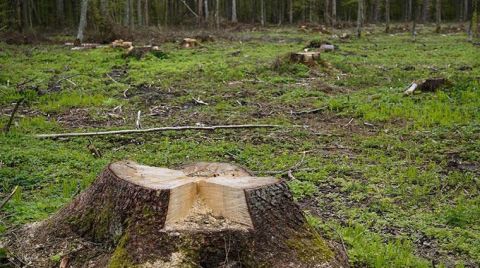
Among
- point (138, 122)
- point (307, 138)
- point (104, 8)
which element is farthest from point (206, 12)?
point (307, 138)

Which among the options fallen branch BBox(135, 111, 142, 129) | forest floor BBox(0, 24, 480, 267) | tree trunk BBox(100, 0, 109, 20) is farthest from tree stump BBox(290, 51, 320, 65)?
tree trunk BBox(100, 0, 109, 20)

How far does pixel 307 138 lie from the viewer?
899 centimetres

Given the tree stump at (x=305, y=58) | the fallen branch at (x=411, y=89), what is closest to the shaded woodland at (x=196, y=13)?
the tree stump at (x=305, y=58)

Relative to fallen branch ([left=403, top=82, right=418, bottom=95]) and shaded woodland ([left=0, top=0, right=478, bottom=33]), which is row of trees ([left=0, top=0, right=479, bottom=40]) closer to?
shaded woodland ([left=0, top=0, right=478, bottom=33])

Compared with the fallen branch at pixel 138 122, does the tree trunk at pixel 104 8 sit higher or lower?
higher

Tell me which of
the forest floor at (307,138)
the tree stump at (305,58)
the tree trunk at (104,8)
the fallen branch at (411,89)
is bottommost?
the forest floor at (307,138)

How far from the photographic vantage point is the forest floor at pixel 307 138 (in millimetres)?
5566

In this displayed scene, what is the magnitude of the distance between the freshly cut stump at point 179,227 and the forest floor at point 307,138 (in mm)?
961

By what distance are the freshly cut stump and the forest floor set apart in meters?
0.96

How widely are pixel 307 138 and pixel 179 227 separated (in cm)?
562

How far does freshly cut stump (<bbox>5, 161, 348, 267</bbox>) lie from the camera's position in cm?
360

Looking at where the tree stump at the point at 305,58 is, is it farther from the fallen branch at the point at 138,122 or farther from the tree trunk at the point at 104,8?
the tree trunk at the point at 104,8

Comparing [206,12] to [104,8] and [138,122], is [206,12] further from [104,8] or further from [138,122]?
[138,122]

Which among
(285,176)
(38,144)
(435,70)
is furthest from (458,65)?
(38,144)
